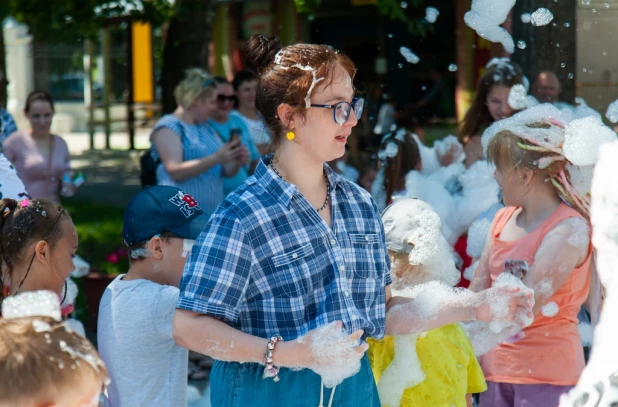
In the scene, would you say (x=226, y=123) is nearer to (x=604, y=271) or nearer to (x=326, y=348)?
(x=604, y=271)

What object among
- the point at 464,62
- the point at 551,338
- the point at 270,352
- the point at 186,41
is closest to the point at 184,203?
the point at 270,352

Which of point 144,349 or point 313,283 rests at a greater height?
point 313,283

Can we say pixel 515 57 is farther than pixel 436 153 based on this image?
Yes

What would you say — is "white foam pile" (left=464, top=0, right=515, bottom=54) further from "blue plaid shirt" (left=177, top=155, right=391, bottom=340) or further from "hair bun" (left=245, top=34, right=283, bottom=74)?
"blue plaid shirt" (left=177, top=155, right=391, bottom=340)

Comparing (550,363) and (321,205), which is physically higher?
(321,205)

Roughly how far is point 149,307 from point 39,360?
1078 millimetres

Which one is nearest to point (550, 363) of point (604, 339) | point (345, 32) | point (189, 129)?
point (604, 339)

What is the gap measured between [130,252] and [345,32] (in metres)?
13.9

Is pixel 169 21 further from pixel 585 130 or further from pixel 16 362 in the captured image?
pixel 16 362

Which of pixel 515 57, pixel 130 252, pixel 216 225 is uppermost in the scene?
pixel 515 57

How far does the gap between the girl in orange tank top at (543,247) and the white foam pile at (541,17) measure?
91.3 inches

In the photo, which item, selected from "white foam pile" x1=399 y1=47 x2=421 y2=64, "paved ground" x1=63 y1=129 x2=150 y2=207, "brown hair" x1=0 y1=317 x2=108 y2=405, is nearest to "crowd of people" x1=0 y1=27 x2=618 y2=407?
"brown hair" x1=0 y1=317 x2=108 y2=405

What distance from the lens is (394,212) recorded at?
2.96 metres

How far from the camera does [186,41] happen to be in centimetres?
866
